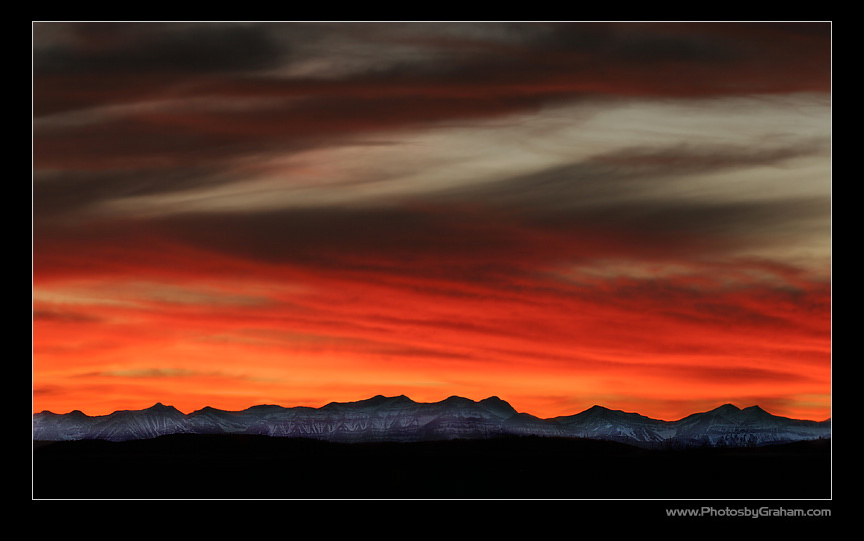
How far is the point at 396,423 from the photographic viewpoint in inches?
791

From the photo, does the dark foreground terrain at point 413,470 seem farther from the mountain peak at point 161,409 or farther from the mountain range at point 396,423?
the mountain peak at point 161,409

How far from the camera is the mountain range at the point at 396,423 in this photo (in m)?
20.1

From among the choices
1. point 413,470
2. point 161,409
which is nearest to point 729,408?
point 413,470

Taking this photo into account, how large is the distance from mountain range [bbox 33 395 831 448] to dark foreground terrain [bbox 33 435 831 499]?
0.53 ft

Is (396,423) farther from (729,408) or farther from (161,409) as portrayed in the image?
(729,408)

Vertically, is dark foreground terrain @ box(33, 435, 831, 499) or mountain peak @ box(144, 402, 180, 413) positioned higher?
mountain peak @ box(144, 402, 180, 413)

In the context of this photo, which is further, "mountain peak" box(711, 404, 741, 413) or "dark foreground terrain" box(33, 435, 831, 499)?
"mountain peak" box(711, 404, 741, 413)

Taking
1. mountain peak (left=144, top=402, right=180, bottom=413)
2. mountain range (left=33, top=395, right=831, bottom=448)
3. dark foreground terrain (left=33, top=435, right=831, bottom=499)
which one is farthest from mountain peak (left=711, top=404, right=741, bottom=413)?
mountain peak (left=144, top=402, right=180, bottom=413)

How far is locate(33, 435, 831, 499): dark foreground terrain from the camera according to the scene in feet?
66.0

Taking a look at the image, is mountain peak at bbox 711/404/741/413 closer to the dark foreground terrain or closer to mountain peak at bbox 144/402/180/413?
the dark foreground terrain

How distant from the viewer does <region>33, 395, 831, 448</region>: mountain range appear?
2014 cm

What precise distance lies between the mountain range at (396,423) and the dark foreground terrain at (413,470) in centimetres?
16

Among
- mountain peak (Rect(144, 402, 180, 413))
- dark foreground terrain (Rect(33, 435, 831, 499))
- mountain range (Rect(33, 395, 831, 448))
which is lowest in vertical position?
dark foreground terrain (Rect(33, 435, 831, 499))

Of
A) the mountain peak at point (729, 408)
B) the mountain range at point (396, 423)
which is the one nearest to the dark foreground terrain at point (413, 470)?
the mountain range at point (396, 423)
